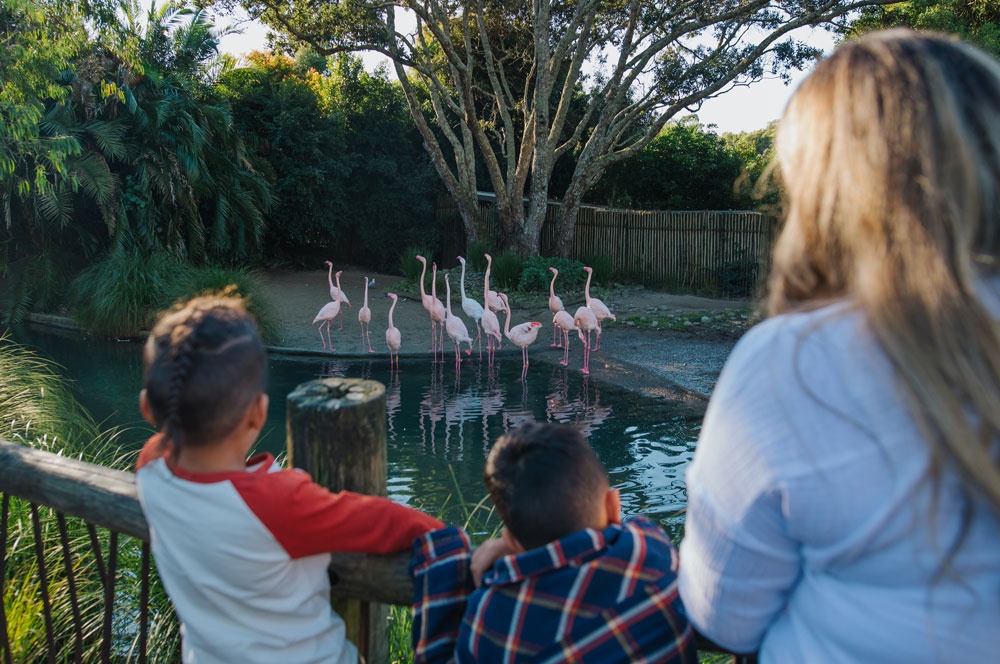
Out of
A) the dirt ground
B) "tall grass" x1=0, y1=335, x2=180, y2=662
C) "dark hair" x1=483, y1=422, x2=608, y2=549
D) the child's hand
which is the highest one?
"dark hair" x1=483, y1=422, x2=608, y2=549

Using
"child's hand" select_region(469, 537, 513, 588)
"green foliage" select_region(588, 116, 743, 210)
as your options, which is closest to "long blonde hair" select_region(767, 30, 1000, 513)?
"child's hand" select_region(469, 537, 513, 588)

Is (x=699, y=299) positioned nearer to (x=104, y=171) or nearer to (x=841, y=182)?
(x=104, y=171)

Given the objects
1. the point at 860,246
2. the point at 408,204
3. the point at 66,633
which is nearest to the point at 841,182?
the point at 860,246

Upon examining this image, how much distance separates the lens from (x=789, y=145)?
1.01 m

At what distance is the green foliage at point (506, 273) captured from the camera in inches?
614

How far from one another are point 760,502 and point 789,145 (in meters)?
0.44

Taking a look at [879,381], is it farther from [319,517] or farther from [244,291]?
[244,291]

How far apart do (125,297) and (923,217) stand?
1166 cm

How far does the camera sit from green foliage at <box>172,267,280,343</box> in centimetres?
1073

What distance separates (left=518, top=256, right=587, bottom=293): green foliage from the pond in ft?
15.5

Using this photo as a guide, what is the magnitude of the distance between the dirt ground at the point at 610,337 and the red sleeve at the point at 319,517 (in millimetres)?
7155

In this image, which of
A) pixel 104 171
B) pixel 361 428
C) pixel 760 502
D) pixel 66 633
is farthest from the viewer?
pixel 104 171

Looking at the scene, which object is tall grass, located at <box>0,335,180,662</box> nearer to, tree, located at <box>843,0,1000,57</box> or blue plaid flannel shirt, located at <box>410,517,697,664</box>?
blue plaid flannel shirt, located at <box>410,517,697,664</box>

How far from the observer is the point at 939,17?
1547 centimetres
